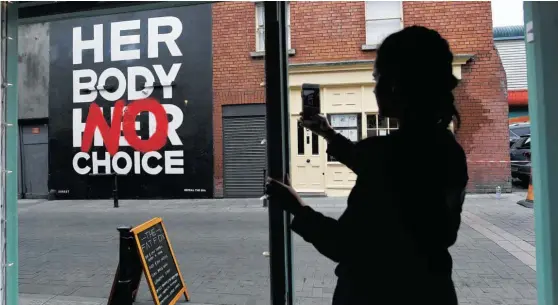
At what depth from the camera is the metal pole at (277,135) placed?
79.3 inches

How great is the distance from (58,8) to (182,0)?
2.94 feet

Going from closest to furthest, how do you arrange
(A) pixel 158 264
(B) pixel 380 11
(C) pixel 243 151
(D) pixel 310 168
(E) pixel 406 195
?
1. (E) pixel 406 195
2. (A) pixel 158 264
3. (B) pixel 380 11
4. (D) pixel 310 168
5. (C) pixel 243 151

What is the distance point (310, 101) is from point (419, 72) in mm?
696

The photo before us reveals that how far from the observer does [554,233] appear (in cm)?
188

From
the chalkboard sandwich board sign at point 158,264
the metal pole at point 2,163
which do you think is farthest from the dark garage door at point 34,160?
the metal pole at point 2,163

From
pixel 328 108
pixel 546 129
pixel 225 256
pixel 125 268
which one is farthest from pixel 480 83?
pixel 125 268

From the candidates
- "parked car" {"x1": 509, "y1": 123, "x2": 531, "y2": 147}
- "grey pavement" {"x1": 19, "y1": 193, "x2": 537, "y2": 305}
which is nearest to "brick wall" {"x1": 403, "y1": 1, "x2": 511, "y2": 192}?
"grey pavement" {"x1": 19, "y1": 193, "x2": 537, "y2": 305}

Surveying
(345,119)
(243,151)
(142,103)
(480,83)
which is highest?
(480,83)

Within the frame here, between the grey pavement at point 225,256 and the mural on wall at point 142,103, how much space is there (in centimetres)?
231

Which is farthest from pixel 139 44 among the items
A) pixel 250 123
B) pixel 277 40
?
pixel 277 40

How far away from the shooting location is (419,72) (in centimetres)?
117

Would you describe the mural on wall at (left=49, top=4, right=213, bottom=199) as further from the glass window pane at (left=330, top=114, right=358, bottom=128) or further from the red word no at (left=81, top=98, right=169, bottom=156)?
the glass window pane at (left=330, top=114, right=358, bottom=128)

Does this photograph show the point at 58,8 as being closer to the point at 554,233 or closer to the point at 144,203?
the point at 554,233

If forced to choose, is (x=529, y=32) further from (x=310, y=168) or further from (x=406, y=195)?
(x=310, y=168)
